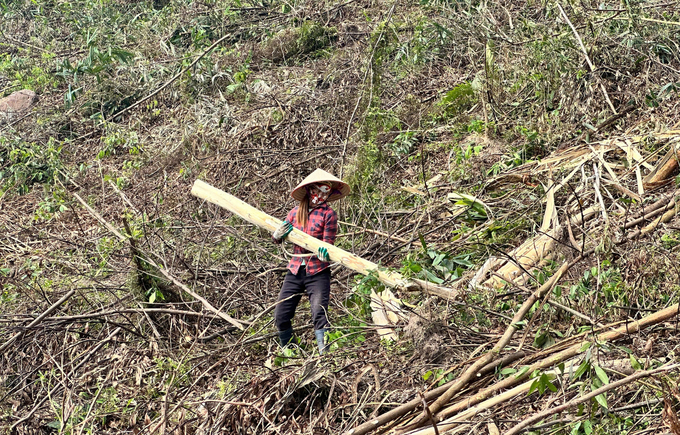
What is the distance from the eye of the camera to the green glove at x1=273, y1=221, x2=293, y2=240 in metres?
4.64

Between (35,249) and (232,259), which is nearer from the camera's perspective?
(232,259)

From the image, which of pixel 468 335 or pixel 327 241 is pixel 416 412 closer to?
pixel 468 335

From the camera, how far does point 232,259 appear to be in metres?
6.24

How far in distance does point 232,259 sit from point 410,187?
169cm

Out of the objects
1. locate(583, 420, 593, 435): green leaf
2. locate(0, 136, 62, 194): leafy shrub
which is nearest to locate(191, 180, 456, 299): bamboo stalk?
locate(583, 420, 593, 435): green leaf

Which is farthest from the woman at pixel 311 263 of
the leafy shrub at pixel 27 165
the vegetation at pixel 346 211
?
the leafy shrub at pixel 27 165

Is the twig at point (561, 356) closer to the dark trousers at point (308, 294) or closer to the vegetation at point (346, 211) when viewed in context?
the vegetation at point (346, 211)

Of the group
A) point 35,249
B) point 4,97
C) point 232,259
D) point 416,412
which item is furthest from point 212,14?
point 416,412

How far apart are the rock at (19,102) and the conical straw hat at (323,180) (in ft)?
22.9

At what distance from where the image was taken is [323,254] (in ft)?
15.0

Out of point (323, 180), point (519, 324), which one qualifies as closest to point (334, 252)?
point (323, 180)

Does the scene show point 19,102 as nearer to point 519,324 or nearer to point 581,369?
point 519,324

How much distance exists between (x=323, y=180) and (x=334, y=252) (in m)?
0.50

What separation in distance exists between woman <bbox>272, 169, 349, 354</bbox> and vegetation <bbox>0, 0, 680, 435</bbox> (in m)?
0.23
